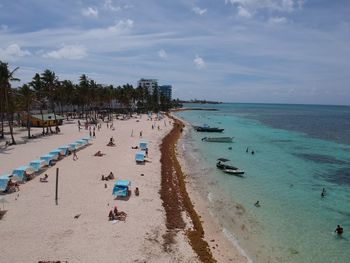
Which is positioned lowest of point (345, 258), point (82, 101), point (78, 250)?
point (345, 258)

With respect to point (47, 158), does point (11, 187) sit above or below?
below

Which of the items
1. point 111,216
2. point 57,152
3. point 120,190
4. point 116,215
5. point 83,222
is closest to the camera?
point 83,222

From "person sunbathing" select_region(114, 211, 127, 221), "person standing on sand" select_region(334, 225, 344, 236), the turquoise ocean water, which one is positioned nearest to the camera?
the turquoise ocean water

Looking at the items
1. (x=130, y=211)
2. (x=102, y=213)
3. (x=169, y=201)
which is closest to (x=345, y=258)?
(x=169, y=201)

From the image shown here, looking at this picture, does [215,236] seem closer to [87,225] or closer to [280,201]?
[87,225]

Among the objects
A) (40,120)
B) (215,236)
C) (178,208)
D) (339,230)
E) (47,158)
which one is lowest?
(215,236)

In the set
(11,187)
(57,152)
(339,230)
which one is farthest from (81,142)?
(339,230)

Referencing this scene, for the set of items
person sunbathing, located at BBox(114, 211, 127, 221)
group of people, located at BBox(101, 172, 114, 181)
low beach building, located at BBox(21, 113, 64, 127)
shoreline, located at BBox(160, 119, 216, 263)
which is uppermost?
low beach building, located at BBox(21, 113, 64, 127)

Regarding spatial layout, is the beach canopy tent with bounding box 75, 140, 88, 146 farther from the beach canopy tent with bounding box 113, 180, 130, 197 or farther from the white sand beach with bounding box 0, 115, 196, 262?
the beach canopy tent with bounding box 113, 180, 130, 197

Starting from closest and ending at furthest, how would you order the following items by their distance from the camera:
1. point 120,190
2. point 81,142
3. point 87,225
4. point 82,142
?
point 87,225
point 120,190
point 81,142
point 82,142

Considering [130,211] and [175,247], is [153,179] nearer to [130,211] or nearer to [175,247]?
[130,211]

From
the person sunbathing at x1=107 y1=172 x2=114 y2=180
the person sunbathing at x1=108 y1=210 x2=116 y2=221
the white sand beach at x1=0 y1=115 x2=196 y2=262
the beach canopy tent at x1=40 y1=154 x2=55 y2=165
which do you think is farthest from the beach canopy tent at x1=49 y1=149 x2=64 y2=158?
the person sunbathing at x1=108 y1=210 x2=116 y2=221
